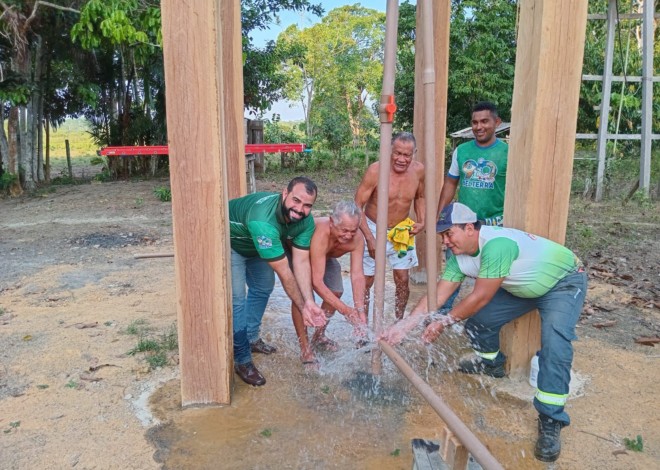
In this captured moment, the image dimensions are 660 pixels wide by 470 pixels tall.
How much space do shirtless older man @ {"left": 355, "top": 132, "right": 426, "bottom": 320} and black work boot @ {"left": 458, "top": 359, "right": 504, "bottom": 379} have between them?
853mm

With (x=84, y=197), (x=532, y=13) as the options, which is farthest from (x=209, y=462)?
(x=84, y=197)

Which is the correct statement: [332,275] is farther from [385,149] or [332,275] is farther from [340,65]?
[340,65]

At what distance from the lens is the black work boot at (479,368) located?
3.48 meters

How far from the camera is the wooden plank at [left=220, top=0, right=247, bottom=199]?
397cm

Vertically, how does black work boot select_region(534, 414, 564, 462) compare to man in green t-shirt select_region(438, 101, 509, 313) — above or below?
below

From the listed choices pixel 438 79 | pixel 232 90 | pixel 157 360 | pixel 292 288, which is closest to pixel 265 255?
pixel 292 288

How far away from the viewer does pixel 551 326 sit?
292 cm

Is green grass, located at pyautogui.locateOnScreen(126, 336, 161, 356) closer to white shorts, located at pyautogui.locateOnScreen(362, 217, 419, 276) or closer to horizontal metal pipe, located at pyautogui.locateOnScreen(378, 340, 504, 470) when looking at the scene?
white shorts, located at pyautogui.locateOnScreen(362, 217, 419, 276)

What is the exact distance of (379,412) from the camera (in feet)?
10.5

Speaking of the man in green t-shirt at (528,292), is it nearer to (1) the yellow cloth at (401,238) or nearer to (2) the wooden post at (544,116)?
(2) the wooden post at (544,116)

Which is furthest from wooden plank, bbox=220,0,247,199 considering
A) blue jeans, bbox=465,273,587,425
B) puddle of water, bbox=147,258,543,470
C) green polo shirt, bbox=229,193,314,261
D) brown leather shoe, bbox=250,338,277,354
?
blue jeans, bbox=465,273,587,425

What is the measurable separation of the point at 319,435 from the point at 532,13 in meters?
2.65

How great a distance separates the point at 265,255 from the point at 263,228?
6.3 inches

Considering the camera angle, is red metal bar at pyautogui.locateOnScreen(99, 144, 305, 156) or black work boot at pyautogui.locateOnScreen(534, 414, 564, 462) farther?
red metal bar at pyautogui.locateOnScreen(99, 144, 305, 156)
